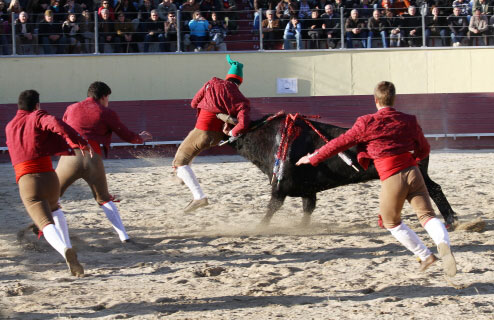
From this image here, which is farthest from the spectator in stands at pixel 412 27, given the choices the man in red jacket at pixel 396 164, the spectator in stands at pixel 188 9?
the man in red jacket at pixel 396 164

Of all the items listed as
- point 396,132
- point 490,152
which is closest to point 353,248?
point 396,132

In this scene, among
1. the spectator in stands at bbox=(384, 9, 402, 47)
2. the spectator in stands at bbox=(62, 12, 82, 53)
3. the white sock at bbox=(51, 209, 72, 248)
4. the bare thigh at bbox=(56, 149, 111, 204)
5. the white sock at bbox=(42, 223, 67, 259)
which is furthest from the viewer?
the spectator in stands at bbox=(384, 9, 402, 47)

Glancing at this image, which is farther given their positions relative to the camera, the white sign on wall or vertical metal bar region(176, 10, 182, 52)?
the white sign on wall

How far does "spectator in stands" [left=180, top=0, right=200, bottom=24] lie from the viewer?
1489cm

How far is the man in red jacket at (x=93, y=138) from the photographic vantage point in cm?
601

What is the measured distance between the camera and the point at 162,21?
14484 mm

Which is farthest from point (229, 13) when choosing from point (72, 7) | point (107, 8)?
point (72, 7)

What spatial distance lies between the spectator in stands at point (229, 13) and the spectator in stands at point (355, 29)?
7.61 ft

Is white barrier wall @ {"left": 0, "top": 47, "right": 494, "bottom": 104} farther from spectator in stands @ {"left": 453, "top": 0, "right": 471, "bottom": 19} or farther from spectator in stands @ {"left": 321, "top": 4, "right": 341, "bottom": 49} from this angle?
spectator in stands @ {"left": 453, "top": 0, "right": 471, "bottom": 19}

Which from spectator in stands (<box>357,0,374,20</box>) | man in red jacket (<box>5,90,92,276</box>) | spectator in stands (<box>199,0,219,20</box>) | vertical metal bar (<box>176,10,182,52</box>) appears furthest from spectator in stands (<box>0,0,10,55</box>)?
man in red jacket (<box>5,90,92,276</box>)

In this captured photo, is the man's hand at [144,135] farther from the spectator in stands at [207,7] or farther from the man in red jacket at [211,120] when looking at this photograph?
the spectator in stands at [207,7]

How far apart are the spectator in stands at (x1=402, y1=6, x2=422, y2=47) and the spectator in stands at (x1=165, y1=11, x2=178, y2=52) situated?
4.73 m

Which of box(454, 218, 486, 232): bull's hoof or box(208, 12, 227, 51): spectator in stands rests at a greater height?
box(208, 12, 227, 51): spectator in stands

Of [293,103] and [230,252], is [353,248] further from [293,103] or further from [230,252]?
[293,103]
